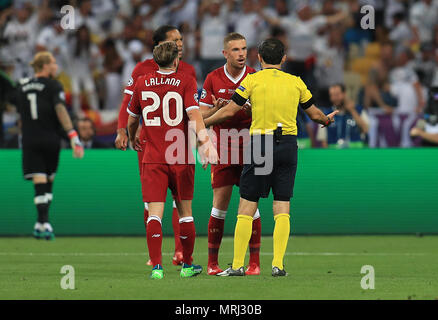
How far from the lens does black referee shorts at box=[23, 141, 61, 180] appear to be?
532 inches

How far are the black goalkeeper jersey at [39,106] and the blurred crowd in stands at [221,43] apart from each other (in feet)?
9.09

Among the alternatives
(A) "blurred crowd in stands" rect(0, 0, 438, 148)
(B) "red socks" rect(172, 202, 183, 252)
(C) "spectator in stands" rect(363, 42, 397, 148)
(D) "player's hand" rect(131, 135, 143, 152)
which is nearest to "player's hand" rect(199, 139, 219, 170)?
(D) "player's hand" rect(131, 135, 143, 152)

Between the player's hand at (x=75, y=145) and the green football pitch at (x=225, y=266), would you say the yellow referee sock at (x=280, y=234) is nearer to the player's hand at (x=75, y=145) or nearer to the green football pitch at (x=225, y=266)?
the green football pitch at (x=225, y=266)

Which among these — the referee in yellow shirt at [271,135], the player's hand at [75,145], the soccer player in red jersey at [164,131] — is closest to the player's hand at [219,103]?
the referee in yellow shirt at [271,135]

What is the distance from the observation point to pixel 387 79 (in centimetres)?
1836

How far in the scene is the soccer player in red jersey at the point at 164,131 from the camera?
8.31 metres

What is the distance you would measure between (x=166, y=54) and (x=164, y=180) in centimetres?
110

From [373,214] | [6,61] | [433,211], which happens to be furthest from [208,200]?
[6,61]

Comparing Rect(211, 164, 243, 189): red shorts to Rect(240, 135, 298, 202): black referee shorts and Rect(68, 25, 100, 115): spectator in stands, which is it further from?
Rect(68, 25, 100, 115): spectator in stands

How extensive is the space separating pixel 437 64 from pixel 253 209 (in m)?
10.9

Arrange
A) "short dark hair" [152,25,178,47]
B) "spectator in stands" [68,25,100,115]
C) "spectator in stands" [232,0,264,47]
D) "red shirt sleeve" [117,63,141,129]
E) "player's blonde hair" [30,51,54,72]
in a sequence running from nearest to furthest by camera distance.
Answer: "short dark hair" [152,25,178,47] → "red shirt sleeve" [117,63,141,129] → "player's blonde hair" [30,51,54,72] → "spectator in stands" [68,25,100,115] → "spectator in stands" [232,0,264,47]

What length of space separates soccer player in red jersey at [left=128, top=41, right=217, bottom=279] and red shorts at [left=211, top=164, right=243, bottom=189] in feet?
2.06

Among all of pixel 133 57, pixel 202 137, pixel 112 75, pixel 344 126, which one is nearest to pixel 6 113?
pixel 112 75

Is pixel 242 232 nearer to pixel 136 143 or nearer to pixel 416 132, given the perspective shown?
pixel 136 143
